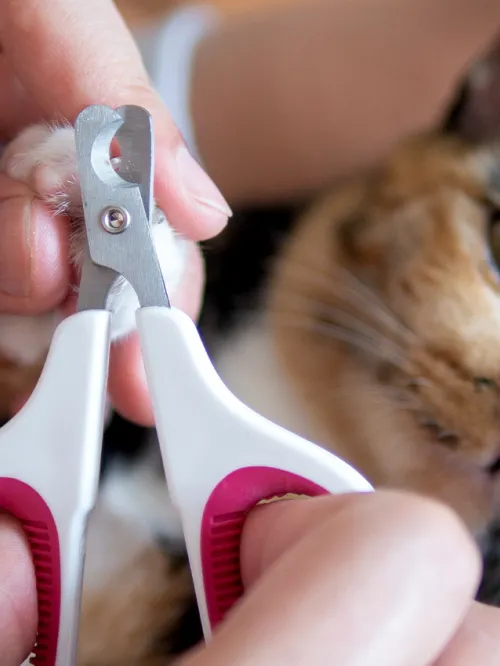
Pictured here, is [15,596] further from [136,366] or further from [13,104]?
[13,104]

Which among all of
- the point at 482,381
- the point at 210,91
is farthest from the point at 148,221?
the point at 210,91

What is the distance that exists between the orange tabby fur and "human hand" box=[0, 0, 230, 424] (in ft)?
0.85

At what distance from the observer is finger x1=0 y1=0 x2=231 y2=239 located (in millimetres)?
448

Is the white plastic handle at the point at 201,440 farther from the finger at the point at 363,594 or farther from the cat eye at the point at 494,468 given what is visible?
the cat eye at the point at 494,468

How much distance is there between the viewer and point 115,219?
38 cm

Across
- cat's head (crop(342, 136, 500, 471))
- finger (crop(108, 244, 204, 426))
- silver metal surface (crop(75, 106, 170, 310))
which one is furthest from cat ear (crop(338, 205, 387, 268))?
silver metal surface (crop(75, 106, 170, 310))

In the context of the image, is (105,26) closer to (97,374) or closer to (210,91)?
(97,374)

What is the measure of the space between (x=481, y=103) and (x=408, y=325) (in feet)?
0.89

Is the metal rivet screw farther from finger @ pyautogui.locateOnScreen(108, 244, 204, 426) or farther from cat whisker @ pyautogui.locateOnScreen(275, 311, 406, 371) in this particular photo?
cat whisker @ pyautogui.locateOnScreen(275, 311, 406, 371)

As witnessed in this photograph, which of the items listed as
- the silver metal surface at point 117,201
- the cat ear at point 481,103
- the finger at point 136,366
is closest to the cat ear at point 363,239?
the cat ear at point 481,103

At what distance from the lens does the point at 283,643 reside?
239 millimetres

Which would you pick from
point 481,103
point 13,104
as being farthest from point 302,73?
point 13,104

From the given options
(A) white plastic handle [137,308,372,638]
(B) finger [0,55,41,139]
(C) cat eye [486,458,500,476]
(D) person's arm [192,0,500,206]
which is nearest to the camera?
(A) white plastic handle [137,308,372,638]

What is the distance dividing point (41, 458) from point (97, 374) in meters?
0.05
